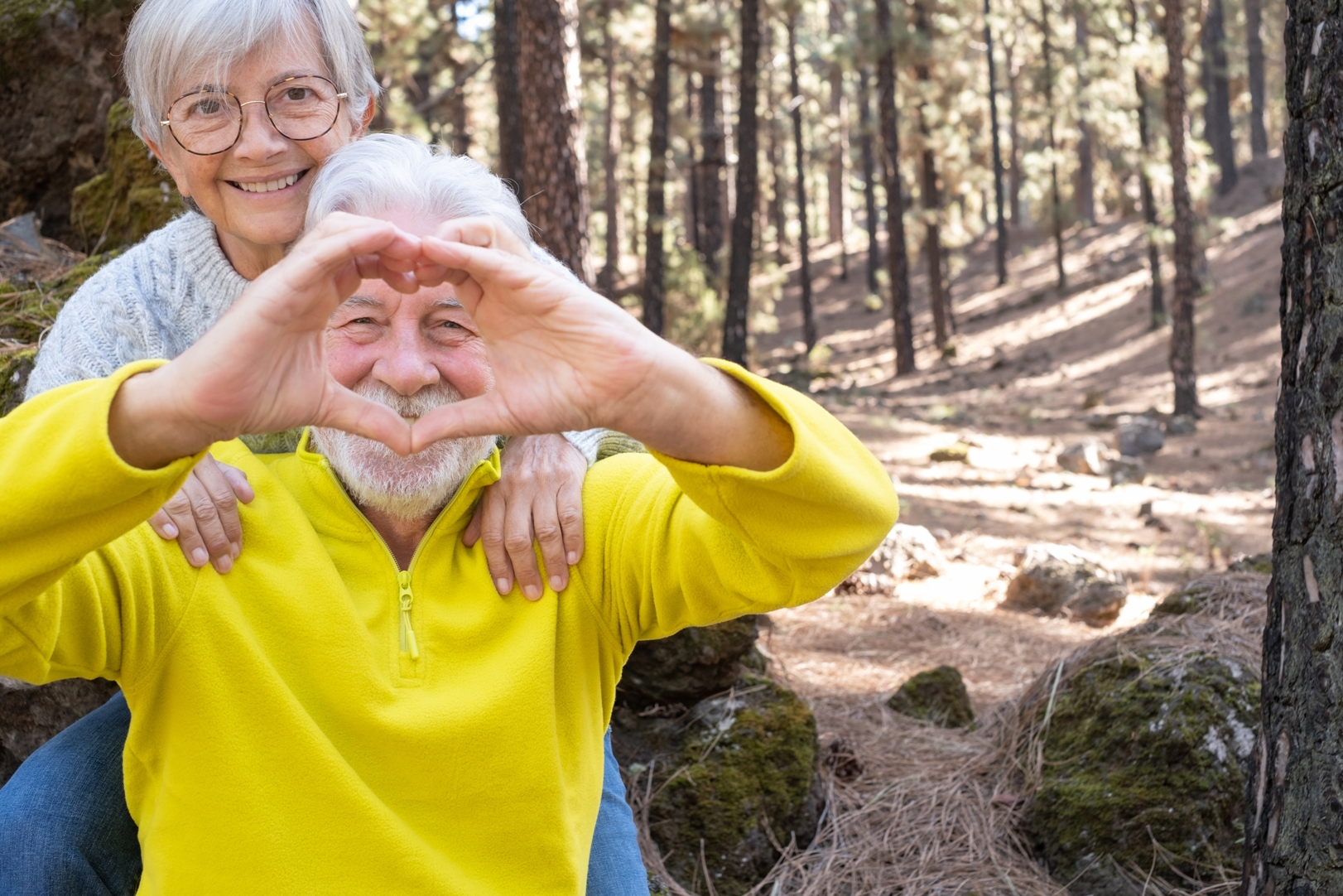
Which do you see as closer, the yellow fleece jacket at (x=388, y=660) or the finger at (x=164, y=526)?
the yellow fleece jacket at (x=388, y=660)

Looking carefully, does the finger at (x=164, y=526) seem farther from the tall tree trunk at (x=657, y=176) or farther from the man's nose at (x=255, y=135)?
the tall tree trunk at (x=657, y=176)

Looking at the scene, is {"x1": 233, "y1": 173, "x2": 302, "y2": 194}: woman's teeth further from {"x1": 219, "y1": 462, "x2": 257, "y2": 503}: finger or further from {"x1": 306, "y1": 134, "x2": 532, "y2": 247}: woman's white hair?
{"x1": 219, "y1": 462, "x2": 257, "y2": 503}: finger

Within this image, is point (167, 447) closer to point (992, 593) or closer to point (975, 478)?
point (992, 593)

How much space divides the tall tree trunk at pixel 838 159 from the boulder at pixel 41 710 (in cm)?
3296

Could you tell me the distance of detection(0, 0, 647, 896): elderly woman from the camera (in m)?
2.05

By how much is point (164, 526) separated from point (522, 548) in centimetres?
61

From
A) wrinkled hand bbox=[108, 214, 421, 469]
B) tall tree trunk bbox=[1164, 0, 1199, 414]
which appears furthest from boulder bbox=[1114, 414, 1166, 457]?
wrinkled hand bbox=[108, 214, 421, 469]

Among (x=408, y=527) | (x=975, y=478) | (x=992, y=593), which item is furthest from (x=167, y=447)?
(x=975, y=478)

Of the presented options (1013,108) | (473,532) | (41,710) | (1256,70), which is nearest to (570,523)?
(473,532)

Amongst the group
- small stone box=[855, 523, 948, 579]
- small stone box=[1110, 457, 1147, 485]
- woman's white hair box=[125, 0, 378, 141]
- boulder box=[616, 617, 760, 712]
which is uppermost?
woman's white hair box=[125, 0, 378, 141]

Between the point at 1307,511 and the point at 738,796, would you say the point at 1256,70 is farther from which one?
the point at 1307,511

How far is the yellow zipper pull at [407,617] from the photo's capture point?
197 cm

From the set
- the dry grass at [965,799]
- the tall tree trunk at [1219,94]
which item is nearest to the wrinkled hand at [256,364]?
the dry grass at [965,799]

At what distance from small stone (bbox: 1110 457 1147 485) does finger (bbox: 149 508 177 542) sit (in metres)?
11.4
